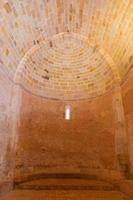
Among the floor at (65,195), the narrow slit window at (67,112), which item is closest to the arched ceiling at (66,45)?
the narrow slit window at (67,112)

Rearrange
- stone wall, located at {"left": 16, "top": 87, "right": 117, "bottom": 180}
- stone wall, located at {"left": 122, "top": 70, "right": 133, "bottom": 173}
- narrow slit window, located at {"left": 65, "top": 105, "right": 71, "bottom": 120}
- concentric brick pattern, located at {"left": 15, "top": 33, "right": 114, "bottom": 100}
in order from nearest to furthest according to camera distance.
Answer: stone wall, located at {"left": 122, "top": 70, "right": 133, "bottom": 173}
stone wall, located at {"left": 16, "top": 87, "right": 117, "bottom": 180}
concentric brick pattern, located at {"left": 15, "top": 33, "right": 114, "bottom": 100}
narrow slit window, located at {"left": 65, "top": 105, "right": 71, "bottom": 120}

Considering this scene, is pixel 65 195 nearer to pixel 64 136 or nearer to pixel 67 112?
A: pixel 64 136

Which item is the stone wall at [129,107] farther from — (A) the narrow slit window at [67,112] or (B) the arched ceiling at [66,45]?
(A) the narrow slit window at [67,112]

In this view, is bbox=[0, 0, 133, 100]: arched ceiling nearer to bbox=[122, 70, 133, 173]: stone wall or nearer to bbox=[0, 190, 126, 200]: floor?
bbox=[122, 70, 133, 173]: stone wall

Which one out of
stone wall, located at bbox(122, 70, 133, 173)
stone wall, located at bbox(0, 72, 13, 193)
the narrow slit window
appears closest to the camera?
stone wall, located at bbox(0, 72, 13, 193)

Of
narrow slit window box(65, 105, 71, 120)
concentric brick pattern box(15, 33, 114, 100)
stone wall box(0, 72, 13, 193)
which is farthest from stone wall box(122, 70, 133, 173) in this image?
stone wall box(0, 72, 13, 193)

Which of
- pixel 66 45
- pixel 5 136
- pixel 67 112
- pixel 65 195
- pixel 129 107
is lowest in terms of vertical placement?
pixel 65 195

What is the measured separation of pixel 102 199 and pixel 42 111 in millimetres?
3252

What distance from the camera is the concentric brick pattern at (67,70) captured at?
548 centimetres

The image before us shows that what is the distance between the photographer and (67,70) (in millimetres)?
6223

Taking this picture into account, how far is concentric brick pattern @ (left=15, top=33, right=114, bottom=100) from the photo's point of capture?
5.48m

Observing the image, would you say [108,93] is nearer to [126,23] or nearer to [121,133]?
[121,133]

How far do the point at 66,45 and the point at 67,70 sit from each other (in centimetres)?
85

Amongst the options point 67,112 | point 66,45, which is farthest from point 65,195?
point 66,45
